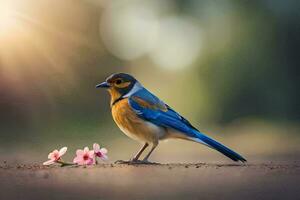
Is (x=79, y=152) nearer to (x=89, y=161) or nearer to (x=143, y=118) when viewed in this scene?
(x=89, y=161)

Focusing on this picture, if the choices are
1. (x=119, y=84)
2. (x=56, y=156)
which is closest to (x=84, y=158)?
(x=56, y=156)

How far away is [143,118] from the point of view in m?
6.55

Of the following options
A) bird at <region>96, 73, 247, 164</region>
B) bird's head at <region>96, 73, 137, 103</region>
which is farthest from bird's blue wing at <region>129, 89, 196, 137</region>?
bird's head at <region>96, 73, 137, 103</region>

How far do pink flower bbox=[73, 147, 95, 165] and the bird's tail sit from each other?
109 cm

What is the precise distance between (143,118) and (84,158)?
2.51ft

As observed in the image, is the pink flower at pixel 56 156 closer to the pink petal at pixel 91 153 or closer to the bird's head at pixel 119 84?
the pink petal at pixel 91 153

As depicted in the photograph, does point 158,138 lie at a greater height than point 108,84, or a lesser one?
lesser

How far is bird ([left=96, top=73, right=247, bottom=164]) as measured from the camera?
6.52 m

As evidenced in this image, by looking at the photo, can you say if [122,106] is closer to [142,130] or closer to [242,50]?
[142,130]

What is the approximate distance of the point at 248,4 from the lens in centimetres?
1844

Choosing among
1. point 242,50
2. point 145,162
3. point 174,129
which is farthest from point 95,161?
point 242,50

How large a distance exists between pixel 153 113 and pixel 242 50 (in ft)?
38.7

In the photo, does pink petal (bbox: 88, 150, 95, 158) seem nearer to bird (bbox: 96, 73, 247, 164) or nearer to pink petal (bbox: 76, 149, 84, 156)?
pink petal (bbox: 76, 149, 84, 156)

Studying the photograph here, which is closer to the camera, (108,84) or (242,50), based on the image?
(108,84)
